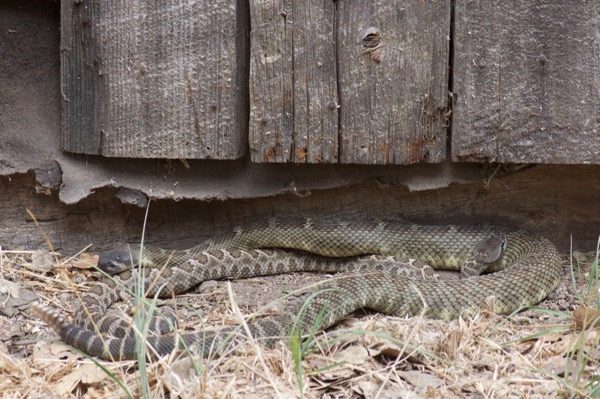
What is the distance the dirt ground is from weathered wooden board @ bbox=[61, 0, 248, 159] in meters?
1.41

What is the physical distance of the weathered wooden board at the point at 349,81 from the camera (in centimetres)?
508

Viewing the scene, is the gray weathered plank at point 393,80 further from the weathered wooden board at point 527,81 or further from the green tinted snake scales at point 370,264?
the green tinted snake scales at point 370,264

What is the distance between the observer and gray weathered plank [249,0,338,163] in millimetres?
5086

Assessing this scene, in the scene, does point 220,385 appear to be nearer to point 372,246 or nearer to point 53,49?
point 372,246

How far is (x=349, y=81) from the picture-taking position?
17.1ft

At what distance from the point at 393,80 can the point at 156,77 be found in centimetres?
177

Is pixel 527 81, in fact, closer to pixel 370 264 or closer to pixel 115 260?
pixel 370 264

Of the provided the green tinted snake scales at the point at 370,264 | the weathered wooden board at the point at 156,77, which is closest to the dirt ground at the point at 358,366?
the green tinted snake scales at the point at 370,264

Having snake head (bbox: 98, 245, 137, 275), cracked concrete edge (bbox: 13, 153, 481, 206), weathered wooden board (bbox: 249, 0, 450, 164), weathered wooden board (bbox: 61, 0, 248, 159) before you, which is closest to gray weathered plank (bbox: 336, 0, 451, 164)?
weathered wooden board (bbox: 249, 0, 450, 164)

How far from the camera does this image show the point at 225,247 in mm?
6316

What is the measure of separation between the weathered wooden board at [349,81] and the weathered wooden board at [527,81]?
18 cm

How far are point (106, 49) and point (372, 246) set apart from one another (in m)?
2.79

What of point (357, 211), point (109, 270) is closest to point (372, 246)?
point (357, 211)

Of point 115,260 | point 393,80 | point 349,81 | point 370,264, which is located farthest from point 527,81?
point 115,260
